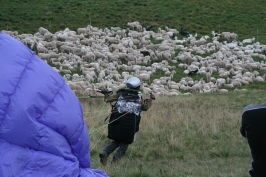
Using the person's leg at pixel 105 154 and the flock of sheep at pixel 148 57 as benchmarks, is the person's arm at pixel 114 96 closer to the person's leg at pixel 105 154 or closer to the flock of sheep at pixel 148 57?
the person's leg at pixel 105 154

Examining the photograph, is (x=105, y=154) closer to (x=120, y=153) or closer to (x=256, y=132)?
(x=120, y=153)

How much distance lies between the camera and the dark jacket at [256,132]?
12.7ft

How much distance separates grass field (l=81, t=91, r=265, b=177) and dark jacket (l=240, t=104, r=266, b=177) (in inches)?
101

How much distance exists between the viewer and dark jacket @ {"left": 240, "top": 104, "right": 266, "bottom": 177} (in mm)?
3857

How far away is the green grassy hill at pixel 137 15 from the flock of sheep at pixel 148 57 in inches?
57.4

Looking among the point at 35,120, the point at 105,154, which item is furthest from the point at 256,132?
the point at 105,154

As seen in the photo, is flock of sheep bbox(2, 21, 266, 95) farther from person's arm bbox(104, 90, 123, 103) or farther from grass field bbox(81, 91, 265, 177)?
person's arm bbox(104, 90, 123, 103)

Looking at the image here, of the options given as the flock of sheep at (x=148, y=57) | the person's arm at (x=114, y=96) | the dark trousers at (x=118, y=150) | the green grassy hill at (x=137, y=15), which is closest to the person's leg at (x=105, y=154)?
the dark trousers at (x=118, y=150)

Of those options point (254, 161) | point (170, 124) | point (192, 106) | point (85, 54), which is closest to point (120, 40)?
point (85, 54)

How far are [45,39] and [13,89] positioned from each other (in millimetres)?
23567

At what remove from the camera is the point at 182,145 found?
27.8 ft

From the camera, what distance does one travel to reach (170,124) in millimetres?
10133

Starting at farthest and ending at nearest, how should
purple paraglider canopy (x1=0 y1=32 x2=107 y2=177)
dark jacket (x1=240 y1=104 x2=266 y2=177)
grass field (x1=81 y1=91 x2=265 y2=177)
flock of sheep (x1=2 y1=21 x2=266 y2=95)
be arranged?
1. flock of sheep (x1=2 y1=21 x2=266 y2=95)
2. grass field (x1=81 y1=91 x2=265 y2=177)
3. dark jacket (x1=240 y1=104 x2=266 y2=177)
4. purple paraglider canopy (x1=0 y1=32 x2=107 y2=177)

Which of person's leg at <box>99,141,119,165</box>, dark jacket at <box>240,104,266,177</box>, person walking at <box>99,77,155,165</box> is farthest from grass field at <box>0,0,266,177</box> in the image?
dark jacket at <box>240,104,266,177</box>
